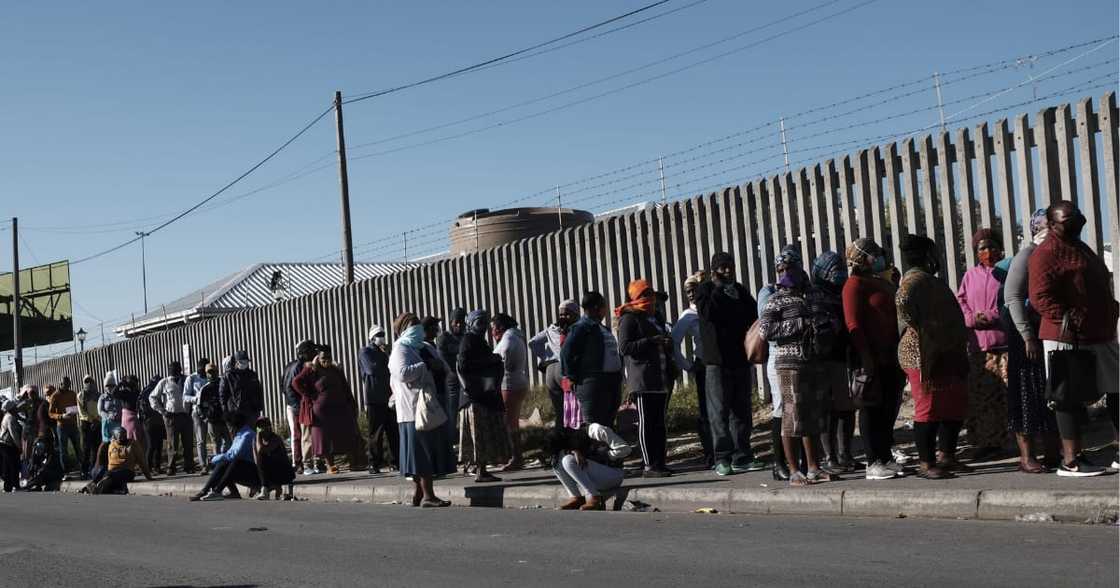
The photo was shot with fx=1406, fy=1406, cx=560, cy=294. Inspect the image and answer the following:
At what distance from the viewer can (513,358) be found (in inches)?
598

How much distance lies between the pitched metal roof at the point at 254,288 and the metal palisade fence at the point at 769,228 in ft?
90.2

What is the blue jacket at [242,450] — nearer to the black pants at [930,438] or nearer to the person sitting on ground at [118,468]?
the person sitting on ground at [118,468]

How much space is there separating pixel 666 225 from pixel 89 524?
745 centimetres

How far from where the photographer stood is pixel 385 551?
952 cm

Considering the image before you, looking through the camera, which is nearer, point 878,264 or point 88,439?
point 878,264

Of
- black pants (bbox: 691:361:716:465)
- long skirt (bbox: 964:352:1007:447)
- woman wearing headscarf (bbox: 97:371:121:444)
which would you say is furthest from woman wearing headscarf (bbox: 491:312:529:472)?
woman wearing headscarf (bbox: 97:371:121:444)

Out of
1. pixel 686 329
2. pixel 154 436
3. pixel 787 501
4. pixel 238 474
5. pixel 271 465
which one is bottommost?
pixel 787 501

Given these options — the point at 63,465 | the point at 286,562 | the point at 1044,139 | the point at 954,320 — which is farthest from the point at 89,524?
the point at 63,465

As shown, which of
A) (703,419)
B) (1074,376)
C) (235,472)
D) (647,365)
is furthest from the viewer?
(235,472)

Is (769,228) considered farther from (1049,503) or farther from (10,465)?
(10,465)

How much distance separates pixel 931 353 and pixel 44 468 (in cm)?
1658

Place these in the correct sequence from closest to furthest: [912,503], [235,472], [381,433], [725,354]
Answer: [912,503] < [725,354] < [235,472] < [381,433]

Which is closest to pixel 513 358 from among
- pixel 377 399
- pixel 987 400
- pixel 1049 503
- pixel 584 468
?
pixel 377 399

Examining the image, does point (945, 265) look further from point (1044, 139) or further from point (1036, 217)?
point (1036, 217)
